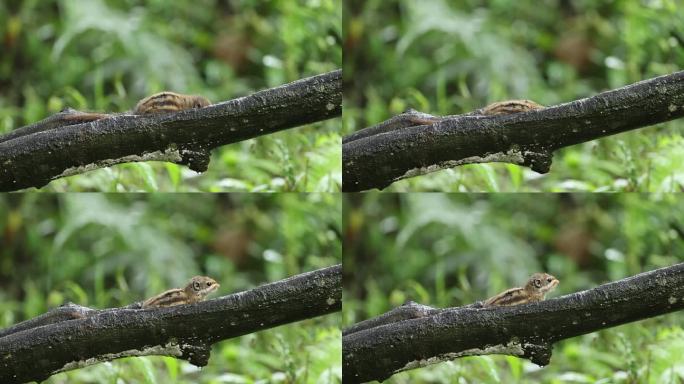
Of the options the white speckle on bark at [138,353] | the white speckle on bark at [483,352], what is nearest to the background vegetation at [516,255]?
the white speckle on bark at [483,352]

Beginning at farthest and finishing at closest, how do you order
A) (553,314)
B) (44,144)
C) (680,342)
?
(680,342) < (44,144) < (553,314)

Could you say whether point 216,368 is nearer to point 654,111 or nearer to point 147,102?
point 147,102

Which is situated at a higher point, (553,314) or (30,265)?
(30,265)

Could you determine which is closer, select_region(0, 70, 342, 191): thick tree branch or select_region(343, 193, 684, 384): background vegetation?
select_region(0, 70, 342, 191): thick tree branch

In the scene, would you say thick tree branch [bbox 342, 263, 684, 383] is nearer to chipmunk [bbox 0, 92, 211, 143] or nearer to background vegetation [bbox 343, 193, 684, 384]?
background vegetation [bbox 343, 193, 684, 384]

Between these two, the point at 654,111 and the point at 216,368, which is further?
the point at 216,368

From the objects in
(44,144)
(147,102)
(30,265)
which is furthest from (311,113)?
(30,265)

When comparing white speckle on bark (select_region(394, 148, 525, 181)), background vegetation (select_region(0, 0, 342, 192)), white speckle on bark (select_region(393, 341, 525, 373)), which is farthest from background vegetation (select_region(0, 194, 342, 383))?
white speckle on bark (select_region(394, 148, 525, 181))
